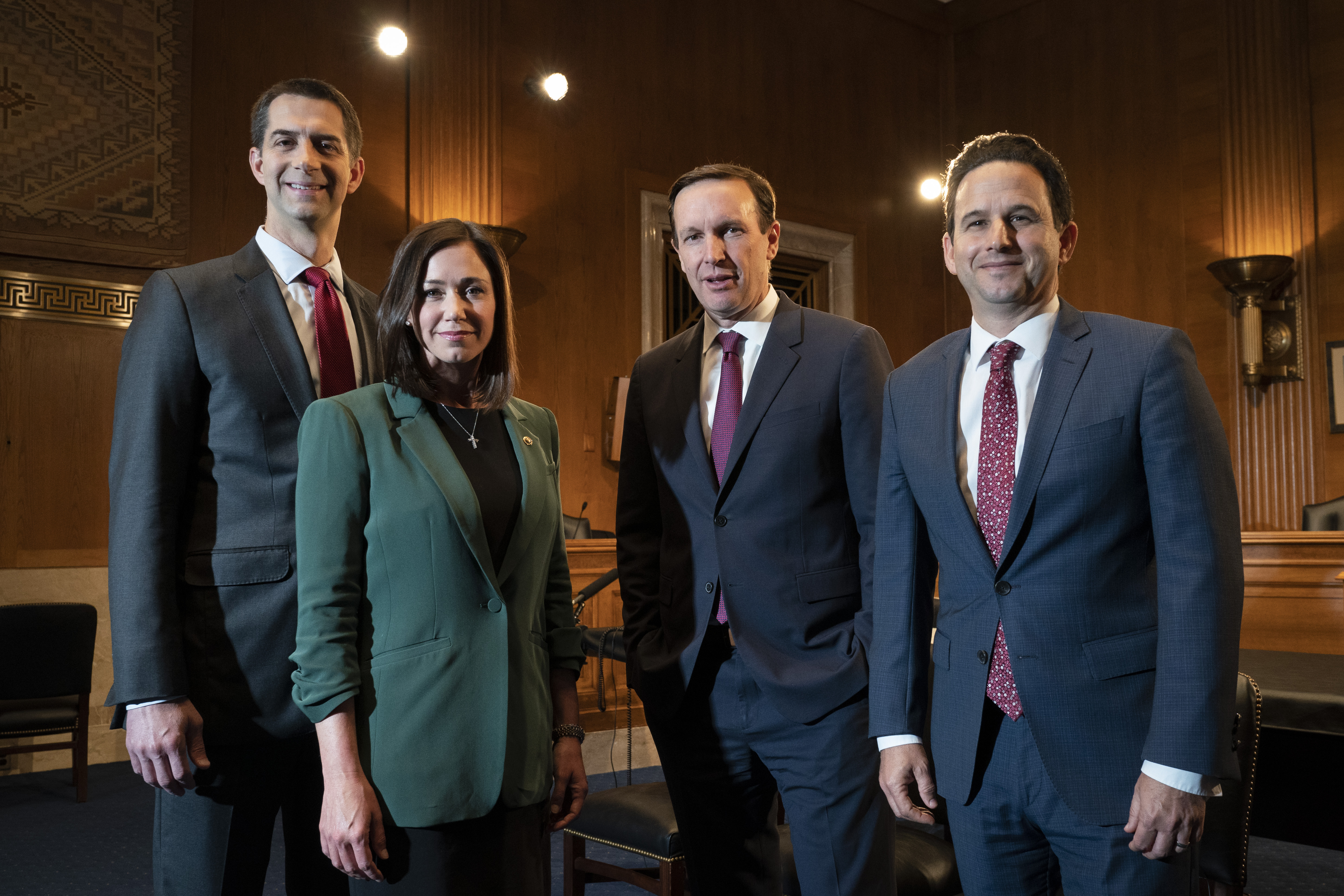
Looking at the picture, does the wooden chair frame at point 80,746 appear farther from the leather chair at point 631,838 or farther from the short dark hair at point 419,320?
the short dark hair at point 419,320

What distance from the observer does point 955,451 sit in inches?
64.0

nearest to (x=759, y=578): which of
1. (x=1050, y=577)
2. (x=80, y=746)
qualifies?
(x=1050, y=577)

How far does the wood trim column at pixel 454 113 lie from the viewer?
6586 mm

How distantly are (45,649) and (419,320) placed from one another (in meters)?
3.74

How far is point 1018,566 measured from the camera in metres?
1.52

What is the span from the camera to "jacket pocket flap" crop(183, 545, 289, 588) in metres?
1.69

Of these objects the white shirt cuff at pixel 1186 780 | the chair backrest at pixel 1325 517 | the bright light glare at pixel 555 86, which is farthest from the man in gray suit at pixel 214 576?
the chair backrest at pixel 1325 517

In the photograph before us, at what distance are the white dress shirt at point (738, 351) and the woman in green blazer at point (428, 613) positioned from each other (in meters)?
0.48

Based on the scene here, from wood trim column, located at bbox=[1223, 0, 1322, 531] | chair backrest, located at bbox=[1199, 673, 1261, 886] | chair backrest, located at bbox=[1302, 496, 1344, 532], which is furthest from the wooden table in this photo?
chair backrest, located at bbox=[1199, 673, 1261, 886]

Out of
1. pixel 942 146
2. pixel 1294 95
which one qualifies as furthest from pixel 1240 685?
pixel 942 146

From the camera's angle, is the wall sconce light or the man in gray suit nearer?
the man in gray suit

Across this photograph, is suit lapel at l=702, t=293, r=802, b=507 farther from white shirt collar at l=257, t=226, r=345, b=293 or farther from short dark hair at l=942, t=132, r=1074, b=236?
white shirt collar at l=257, t=226, r=345, b=293

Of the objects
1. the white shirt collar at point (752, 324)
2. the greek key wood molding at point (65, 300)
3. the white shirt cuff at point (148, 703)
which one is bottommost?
the white shirt cuff at point (148, 703)

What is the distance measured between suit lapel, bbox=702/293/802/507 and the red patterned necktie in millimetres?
15
